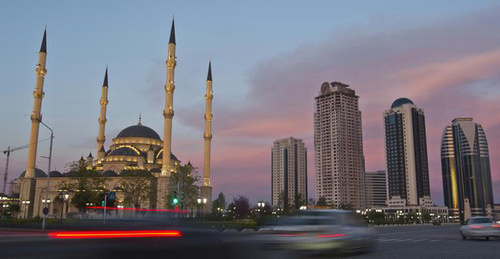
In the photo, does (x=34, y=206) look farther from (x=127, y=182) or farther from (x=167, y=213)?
(x=167, y=213)

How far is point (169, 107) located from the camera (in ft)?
246

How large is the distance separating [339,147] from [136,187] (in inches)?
4634

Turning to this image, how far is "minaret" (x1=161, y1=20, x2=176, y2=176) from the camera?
74125 mm

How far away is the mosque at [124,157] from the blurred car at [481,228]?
51.8 metres

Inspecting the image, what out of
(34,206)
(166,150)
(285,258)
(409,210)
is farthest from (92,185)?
(409,210)

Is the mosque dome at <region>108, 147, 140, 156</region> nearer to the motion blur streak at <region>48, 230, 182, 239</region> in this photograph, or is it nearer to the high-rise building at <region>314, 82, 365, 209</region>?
the motion blur streak at <region>48, 230, 182, 239</region>

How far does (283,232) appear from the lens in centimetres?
1249

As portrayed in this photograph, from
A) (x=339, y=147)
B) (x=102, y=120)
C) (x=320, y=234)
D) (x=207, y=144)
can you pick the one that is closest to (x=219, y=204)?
(x=207, y=144)

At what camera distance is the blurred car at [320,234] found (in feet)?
39.8

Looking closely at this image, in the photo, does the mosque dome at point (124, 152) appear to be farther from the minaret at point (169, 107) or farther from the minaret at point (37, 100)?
the minaret at point (169, 107)

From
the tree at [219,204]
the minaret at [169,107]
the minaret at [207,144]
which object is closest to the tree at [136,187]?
the minaret at [169,107]

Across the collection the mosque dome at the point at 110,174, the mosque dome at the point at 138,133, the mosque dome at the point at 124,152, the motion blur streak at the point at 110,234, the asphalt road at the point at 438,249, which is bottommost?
the asphalt road at the point at 438,249

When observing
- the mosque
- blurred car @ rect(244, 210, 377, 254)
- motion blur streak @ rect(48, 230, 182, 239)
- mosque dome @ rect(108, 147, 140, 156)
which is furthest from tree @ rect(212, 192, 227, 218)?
motion blur streak @ rect(48, 230, 182, 239)

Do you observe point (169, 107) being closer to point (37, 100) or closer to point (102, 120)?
point (37, 100)
